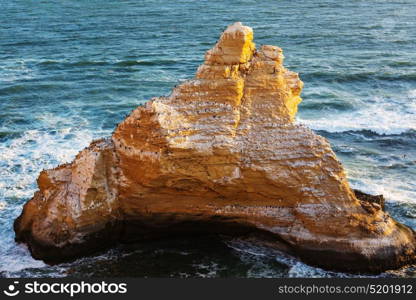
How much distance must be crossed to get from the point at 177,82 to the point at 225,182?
17.7m

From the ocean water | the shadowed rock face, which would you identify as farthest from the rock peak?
the ocean water

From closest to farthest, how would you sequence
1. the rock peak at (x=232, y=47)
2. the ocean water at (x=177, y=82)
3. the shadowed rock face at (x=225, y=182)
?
the shadowed rock face at (x=225, y=182) < the rock peak at (x=232, y=47) < the ocean water at (x=177, y=82)

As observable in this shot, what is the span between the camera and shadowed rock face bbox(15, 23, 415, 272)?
1772 centimetres

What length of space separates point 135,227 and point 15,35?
32776mm

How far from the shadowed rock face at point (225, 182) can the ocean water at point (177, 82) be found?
74 centimetres

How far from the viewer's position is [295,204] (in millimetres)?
18094

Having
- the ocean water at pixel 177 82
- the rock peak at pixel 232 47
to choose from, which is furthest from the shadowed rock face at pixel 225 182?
the ocean water at pixel 177 82

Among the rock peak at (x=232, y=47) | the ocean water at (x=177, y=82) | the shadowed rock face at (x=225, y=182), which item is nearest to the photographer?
Result: the shadowed rock face at (x=225, y=182)

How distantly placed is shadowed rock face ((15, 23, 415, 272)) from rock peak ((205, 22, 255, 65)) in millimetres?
30

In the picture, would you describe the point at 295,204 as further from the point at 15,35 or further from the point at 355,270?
the point at 15,35

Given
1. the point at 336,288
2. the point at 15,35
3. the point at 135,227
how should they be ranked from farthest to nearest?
the point at 15,35, the point at 135,227, the point at 336,288

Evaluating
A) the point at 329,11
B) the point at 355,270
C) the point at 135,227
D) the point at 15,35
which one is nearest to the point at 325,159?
the point at 355,270

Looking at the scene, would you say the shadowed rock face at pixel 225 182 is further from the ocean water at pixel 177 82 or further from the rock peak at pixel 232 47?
the ocean water at pixel 177 82

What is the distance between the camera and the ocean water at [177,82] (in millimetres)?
18734
